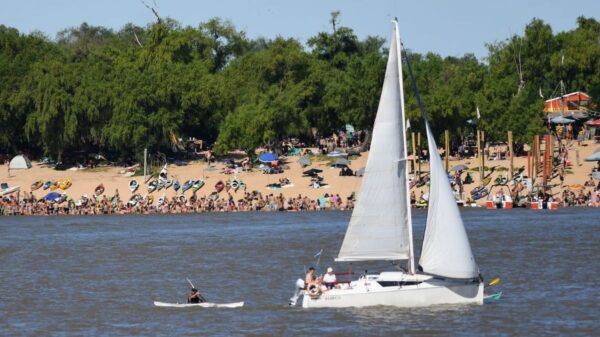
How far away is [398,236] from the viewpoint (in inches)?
1644

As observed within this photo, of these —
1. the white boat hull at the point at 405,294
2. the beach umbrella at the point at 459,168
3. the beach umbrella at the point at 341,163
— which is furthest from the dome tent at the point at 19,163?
the white boat hull at the point at 405,294

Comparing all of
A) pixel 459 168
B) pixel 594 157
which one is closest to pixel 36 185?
pixel 459 168

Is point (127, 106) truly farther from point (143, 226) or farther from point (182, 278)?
point (182, 278)

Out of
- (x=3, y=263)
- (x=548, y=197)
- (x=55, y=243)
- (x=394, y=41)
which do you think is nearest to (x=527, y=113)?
(x=548, y=197)

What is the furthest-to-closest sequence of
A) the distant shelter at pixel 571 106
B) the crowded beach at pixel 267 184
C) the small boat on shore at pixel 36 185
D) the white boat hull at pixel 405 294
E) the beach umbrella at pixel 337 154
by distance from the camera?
1. the distant shelter at pixel 571 106
2. the beach umbrella at pixel 337 154
3. the small boat on shore at pixel 36 185
4. the crowded beach at pixel 267 184
5. the white boat hull at pixel 405 294

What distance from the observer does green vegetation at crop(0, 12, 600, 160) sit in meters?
118

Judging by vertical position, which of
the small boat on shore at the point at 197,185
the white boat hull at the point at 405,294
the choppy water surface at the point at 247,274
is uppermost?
the small boat on shore at the point at 197,185

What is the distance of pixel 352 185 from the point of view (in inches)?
4129

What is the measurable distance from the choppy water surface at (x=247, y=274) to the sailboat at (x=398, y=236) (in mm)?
635

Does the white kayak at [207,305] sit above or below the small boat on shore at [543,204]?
below

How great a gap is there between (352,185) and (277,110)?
59.6 ft

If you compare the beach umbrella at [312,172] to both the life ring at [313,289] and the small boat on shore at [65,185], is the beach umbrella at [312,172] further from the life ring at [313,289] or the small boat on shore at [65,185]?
the life ring at [313,289]

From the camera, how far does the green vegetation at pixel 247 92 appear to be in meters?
118

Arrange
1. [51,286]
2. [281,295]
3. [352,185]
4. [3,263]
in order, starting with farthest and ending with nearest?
[352,185] < [3,263] < [51,286] < [281,295]
